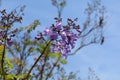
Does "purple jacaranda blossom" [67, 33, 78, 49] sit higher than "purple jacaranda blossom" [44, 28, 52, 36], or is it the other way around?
"purple jacaranda blossom" [44, 28, 52, 36]

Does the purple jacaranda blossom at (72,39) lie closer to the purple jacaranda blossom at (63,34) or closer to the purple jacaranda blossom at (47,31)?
the purple jacaranda blossom at (63,34)

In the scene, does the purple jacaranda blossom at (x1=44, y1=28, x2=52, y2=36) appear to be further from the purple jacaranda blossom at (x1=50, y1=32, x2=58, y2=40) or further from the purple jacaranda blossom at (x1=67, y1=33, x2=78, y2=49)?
the purple jacaranda blossom at (x1=67, y1=33, x2=78, y2=49)

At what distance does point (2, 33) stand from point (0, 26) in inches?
11.4

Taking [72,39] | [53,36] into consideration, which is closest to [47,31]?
[53,36]

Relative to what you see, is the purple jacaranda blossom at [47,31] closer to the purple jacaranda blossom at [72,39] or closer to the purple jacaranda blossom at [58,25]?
the purple jacaranda blossom at [58,25]

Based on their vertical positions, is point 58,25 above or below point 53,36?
above

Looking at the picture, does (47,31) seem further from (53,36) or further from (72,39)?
(72,39)

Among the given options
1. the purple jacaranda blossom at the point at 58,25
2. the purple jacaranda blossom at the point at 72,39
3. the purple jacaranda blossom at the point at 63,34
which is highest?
the purple jacaranda blossom at the point at 58,25

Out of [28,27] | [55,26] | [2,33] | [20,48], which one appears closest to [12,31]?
[2,33]

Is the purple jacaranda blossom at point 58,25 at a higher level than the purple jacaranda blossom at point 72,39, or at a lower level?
higher

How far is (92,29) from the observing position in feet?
69.3

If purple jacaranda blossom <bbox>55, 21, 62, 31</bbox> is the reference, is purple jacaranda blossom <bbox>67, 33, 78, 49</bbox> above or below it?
below

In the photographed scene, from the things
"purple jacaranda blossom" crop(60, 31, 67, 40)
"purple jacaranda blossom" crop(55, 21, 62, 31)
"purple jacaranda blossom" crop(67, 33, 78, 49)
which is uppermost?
"purple jacaranda blossom" crop(55, 21, 62, 31)

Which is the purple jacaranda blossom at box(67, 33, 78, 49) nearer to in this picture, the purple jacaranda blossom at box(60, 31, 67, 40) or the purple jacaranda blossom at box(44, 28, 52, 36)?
the purple jacaranda blossom at box(60, 31, 67, 40)
